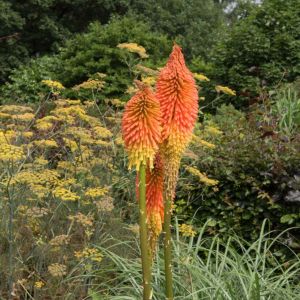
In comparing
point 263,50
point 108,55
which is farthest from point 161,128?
point 108,55

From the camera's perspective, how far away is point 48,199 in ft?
15.5

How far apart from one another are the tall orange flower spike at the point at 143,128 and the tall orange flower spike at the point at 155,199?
0.45 ft

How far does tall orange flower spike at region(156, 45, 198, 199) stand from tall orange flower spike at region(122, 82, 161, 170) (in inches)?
2.9

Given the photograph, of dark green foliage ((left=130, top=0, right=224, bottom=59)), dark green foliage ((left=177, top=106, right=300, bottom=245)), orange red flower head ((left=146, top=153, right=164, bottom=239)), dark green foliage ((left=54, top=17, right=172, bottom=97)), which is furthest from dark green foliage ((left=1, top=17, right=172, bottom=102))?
dark green foliage ((left=130, top=0, right=224, bottom=59))

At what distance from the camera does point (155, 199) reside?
235cm

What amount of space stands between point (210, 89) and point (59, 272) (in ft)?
24.0

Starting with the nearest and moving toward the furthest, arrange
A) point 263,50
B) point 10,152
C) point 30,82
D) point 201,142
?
point 10,152 → point 201,142 → point 263,50 → point 30,82

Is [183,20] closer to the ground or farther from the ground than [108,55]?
farther from the ground

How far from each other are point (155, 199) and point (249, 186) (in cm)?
299

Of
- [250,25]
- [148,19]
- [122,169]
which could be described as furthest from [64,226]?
[148,19]

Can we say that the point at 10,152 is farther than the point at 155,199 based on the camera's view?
Yes

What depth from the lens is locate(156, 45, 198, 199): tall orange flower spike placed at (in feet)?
7.48

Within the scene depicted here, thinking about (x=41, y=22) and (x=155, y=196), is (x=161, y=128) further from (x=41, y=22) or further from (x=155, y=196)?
(x=41, y=22)

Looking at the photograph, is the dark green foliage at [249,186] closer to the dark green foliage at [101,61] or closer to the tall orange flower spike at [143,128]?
the tall orange flower spike at [143,128]
